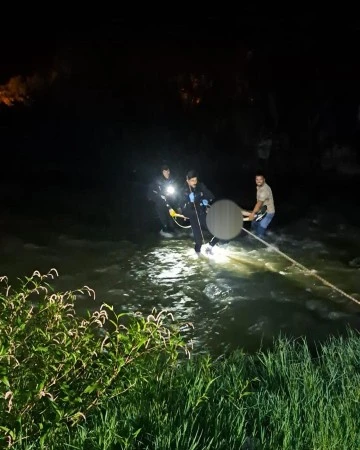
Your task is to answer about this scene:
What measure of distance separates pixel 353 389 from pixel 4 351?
10.0 ft

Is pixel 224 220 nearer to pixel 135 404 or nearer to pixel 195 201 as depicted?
pixel 195 201

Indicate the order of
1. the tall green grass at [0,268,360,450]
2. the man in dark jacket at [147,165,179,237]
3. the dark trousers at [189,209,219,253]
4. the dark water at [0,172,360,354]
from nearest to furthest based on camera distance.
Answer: the tall green grass at [0,268,360,450], the dark water at [0,172,360,354], the dark trousers at [189,209,219,253], the man in dark jacket at [147,165,179,237]

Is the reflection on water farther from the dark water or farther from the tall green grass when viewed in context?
the tall green grass

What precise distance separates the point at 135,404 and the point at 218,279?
539 cm

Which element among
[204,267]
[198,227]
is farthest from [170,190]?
[204,267]

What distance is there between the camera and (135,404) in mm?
3877

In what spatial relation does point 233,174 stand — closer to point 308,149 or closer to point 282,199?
point 308,149

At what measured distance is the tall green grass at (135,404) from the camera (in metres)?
3.29

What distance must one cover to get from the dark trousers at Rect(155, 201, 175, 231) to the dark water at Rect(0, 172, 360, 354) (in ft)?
1.18

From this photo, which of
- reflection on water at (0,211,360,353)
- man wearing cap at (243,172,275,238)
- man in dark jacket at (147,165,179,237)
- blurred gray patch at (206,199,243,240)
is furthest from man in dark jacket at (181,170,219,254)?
man in dark jacket at (147,165,179,237)

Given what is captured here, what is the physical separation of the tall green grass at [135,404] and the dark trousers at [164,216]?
7.85 meters

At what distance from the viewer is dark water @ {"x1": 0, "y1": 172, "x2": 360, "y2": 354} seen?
7434 millimetres

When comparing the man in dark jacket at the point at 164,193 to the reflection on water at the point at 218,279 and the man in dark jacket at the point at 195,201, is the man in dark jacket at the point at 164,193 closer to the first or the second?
the reflection on water at the point at 218,279

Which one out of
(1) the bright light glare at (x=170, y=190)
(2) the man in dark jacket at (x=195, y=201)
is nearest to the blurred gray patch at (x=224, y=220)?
(2) the man in dark jacket at (x=195, y=201)
